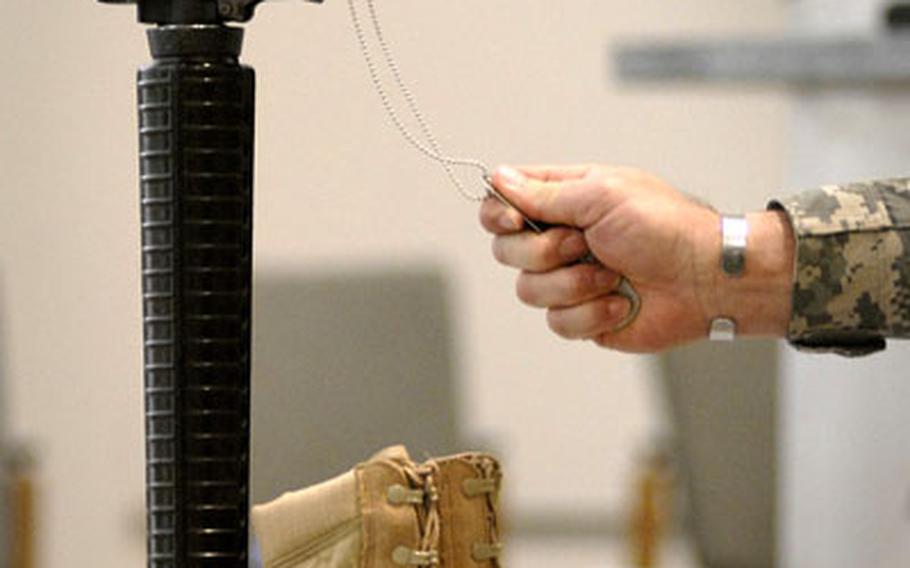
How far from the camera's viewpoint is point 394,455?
3.58ft

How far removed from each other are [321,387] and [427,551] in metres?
0.60

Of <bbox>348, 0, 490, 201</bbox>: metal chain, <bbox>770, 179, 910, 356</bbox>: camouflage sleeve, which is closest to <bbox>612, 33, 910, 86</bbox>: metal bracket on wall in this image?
<bbox>770, 179, 910, 356</bbox>: camouflage sleeve

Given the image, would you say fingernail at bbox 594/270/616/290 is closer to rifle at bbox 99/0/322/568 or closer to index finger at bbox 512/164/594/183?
index finger at bbox 512/164/594/183

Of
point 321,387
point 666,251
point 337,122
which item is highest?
point 337,122

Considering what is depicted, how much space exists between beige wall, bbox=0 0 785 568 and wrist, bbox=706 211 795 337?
2.43 meters

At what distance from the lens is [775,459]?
127 inches

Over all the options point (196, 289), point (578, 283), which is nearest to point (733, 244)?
point (578, 283)

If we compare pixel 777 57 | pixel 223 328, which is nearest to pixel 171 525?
pixel 223 328

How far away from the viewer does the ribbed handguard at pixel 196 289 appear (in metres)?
1.02

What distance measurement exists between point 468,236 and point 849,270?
2.53 metres

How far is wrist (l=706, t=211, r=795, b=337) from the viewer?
4.59ft

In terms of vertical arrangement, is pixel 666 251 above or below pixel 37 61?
below

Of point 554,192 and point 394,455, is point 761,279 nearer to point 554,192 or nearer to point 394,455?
point 554,192

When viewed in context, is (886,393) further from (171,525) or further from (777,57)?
(171,525)
